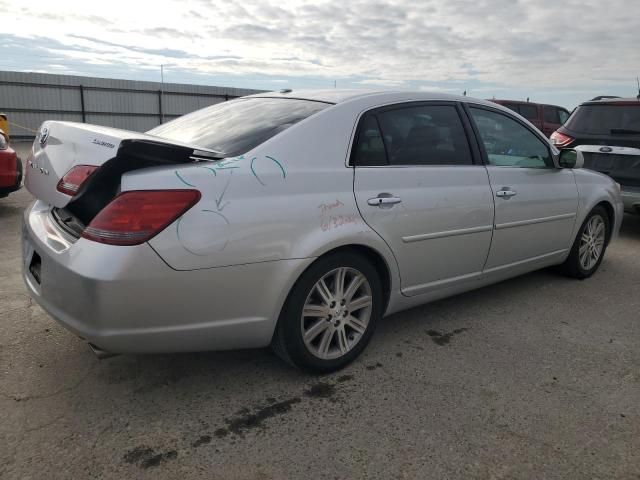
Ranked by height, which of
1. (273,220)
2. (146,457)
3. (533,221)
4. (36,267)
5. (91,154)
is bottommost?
(146,457)

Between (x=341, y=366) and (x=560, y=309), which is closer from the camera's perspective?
(x=341, y=366)

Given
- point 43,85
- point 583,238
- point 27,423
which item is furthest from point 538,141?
point 43,85

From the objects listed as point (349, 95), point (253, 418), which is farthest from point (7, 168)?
point (253, 418)

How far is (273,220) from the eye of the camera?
8.30ft

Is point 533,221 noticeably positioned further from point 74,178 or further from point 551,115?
point 551,115

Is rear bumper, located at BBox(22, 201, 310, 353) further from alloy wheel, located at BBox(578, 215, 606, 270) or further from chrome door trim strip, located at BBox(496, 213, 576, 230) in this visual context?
alloy wheel, located at BBox(578, 215, 606, 270)

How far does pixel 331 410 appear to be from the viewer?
2.64m

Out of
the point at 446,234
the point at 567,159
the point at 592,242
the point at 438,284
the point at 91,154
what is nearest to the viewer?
the point at 91,154

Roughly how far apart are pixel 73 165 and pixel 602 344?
10.8 feet

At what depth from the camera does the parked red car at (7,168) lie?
6.37 meters

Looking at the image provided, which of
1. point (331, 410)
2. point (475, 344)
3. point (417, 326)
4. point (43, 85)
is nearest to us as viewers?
point (331, 410)

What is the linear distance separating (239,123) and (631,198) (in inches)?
206

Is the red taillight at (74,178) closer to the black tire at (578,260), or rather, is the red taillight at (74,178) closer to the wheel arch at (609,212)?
the black tire at (578,260)

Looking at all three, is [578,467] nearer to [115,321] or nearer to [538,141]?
[115,321]
